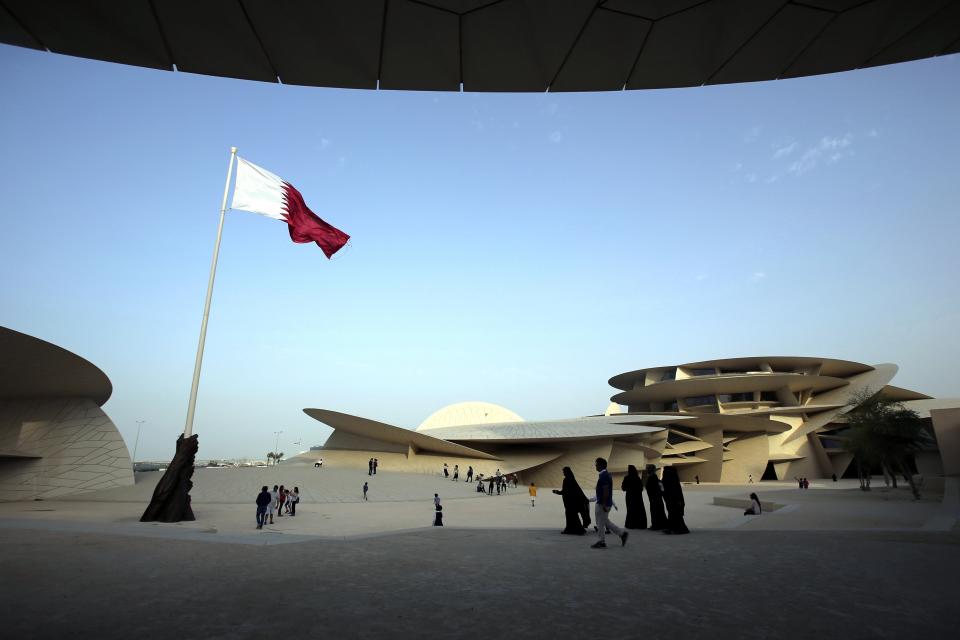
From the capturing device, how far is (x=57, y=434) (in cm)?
2423

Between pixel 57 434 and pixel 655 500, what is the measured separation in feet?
93.8

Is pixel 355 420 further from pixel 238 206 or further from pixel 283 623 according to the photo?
pixel 283 623

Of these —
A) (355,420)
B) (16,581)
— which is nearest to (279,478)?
(355,420)

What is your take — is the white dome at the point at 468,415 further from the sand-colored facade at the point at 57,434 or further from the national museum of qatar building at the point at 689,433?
the sand-colored facade at the point at 57,434

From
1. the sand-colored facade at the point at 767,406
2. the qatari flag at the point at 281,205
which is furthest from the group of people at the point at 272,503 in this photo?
the sand-colored facade at the point at 767,406

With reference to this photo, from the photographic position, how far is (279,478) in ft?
96.6

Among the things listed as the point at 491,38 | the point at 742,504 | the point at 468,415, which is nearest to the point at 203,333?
the point at 491,38

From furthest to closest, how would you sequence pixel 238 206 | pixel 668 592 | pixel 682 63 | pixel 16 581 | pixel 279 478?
pixel 279 478, pixel 238 206, pixel 16 581, pixel 668 592, pixel 682 63

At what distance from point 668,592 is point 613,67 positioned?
14.8ft

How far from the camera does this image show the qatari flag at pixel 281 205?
45.4ft

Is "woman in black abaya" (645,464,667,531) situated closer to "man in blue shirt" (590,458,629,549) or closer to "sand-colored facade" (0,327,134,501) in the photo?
"man in blue shirt" (590,458,629,549)

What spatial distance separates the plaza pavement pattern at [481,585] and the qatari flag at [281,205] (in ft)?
26.2

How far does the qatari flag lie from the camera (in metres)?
13.8

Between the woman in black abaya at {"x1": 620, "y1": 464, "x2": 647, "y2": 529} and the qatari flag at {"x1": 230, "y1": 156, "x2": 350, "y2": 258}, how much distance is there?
30.9 feet
